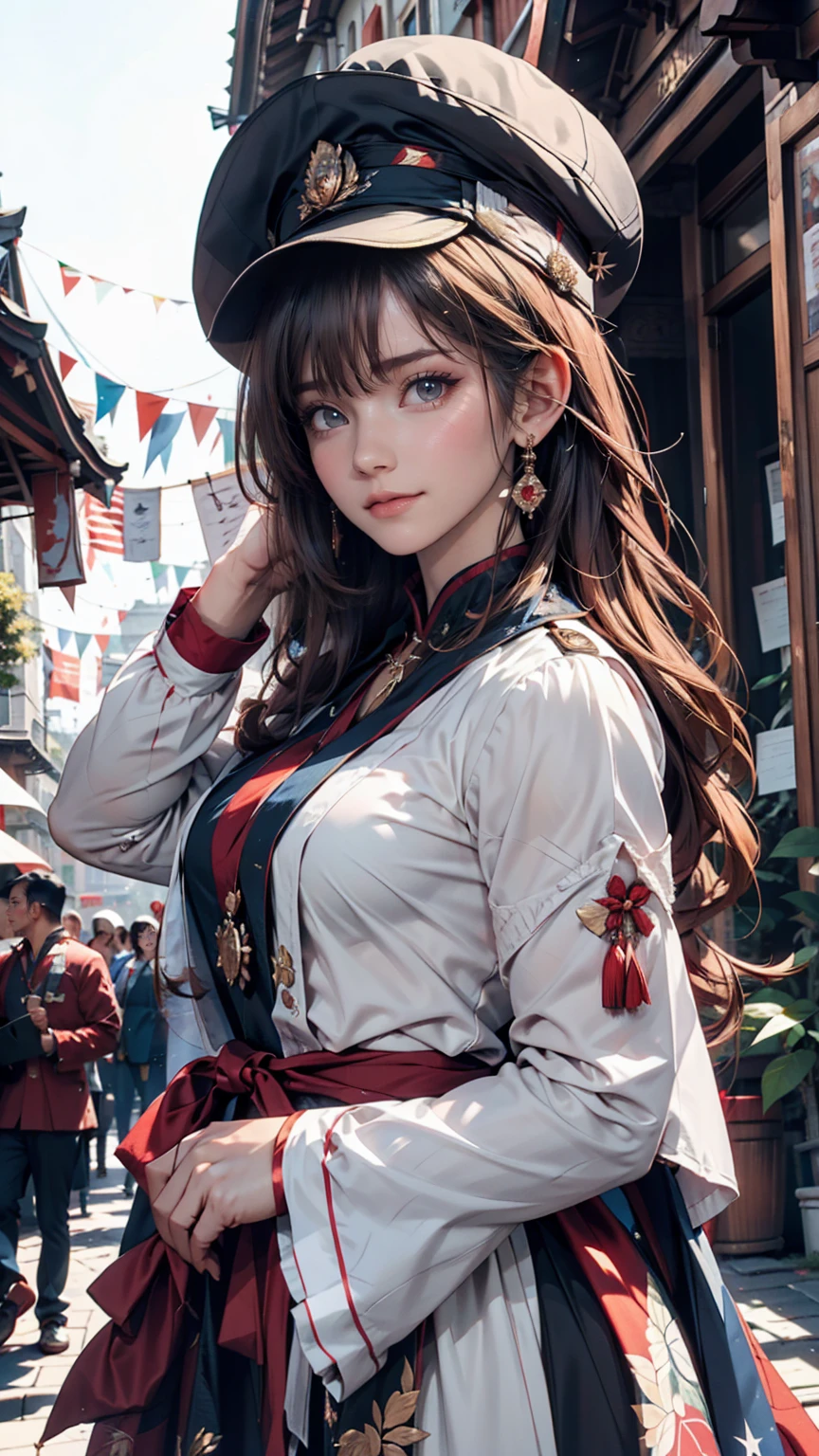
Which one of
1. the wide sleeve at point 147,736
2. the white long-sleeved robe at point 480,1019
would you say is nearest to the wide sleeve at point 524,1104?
the white long-sleeved robe at point 480,1019

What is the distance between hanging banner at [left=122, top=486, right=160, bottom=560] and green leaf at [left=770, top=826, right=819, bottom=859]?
7.36m

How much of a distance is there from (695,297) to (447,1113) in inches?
224

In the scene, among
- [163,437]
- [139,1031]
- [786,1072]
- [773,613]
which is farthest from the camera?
[163,437]

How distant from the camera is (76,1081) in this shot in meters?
5.27

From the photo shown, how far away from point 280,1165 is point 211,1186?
0.28ft

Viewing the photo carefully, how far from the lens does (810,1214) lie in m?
4.23

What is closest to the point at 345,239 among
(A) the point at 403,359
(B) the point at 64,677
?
(A) the point at 403,359

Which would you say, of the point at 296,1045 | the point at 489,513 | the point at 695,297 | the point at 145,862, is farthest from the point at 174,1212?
the point at 695,297

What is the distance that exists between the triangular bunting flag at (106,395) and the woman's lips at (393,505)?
32.1 feet

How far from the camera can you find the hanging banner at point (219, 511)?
316 inches

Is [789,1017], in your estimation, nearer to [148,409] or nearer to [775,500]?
[775,500]

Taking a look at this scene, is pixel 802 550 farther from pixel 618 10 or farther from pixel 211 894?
Result: pixel 211 894

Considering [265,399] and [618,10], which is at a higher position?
[618,10]

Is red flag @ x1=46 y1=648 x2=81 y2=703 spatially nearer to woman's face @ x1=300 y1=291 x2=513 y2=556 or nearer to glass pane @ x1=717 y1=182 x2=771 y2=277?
glass pane @ x1=717 y1=182 x2=771 y2=277
